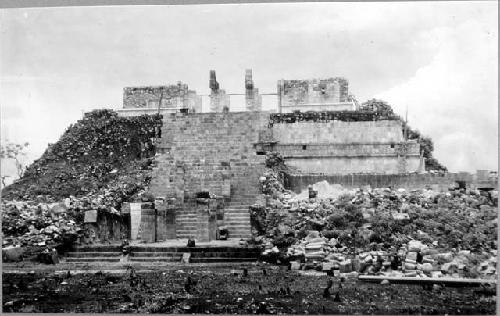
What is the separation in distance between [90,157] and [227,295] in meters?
11.2

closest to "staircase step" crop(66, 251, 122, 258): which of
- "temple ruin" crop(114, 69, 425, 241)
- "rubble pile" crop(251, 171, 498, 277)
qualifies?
"temple ruin" crop(114, 69, 425, 241)

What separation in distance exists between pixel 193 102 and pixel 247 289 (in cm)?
1331

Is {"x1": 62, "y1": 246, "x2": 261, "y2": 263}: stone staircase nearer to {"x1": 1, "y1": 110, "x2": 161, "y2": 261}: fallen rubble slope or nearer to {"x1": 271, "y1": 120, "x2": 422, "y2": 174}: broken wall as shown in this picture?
{"x1": 1, "y1": 110, "x2": 161, "y2": 261}: fallen rubble slope

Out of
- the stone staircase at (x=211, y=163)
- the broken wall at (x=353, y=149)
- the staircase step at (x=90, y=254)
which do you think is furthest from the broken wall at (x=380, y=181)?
the staircase step at (x=90, y=254)

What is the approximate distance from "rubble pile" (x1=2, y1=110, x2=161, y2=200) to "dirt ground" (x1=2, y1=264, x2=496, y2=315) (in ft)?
21.4

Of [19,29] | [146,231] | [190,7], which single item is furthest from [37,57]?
[146,231]

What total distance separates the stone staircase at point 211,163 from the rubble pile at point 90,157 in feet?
2.87

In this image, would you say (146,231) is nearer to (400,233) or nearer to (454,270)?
(400,233)

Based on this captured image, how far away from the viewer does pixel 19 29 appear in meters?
14.8

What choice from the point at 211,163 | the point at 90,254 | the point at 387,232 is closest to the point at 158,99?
the point at 211,163

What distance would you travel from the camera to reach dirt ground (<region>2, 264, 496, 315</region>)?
11.2m

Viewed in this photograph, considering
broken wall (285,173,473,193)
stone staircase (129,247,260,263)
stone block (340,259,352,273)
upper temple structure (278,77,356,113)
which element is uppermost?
upper temple structure (278,77,356,113)

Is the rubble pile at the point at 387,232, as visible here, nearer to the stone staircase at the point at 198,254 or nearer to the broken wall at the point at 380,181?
the stone staircase at the point at 198,254

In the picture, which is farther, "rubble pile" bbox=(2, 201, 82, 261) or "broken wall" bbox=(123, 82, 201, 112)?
"broken wall" bbox=(123, 82, 201, 112)
